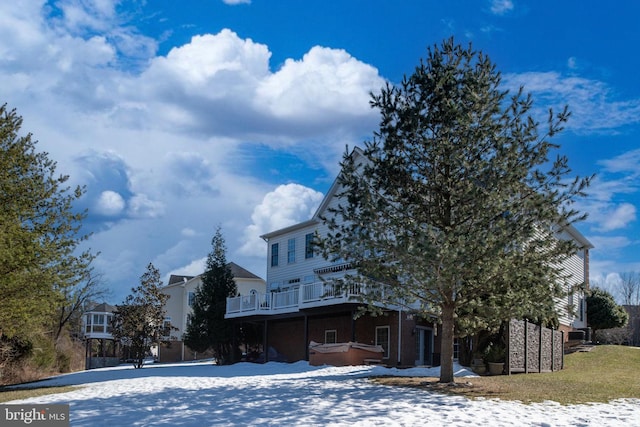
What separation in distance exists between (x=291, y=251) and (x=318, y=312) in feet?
23.0

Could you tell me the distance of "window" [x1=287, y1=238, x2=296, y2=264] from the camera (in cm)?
3666

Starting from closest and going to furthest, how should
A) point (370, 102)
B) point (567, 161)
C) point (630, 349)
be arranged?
point (567, 161), point (370, 102), point (630, 349)

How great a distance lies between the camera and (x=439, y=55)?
57.0ft

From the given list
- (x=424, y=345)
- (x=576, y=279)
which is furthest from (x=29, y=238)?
(x=576, y=279)

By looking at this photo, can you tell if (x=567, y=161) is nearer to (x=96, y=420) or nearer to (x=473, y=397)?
(x=473, y=397)

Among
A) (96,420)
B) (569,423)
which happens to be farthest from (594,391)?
(96,420)

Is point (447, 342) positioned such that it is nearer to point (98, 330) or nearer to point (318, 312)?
point (318, 312)

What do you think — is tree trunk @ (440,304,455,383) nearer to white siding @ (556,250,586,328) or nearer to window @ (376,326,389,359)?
window @ (376,326,389,359)

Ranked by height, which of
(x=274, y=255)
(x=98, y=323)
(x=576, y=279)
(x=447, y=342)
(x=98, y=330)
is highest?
(x=274, y=255)

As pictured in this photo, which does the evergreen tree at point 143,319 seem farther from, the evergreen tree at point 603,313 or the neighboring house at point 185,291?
the evergreen tree at point 603,313

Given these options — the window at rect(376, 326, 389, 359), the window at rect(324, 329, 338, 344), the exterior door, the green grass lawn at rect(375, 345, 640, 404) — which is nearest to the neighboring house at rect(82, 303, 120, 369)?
the window at rect(324, 329, 338, 344)

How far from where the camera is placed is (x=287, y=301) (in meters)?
32.3

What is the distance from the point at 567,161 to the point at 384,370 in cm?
1022

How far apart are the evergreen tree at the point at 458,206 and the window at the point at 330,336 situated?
1408cm
